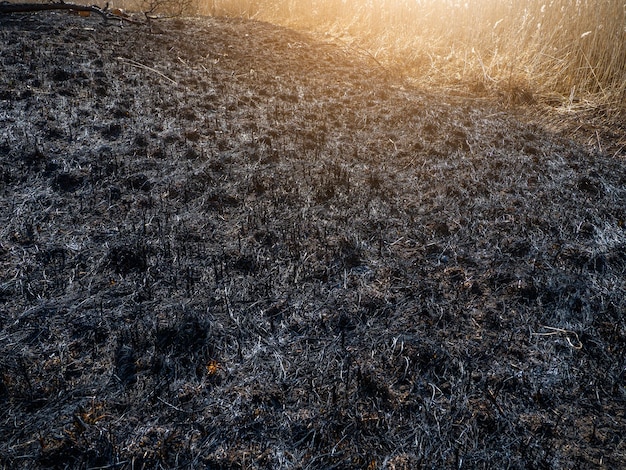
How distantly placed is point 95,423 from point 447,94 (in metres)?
4.34

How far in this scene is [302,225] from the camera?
344 centimetres

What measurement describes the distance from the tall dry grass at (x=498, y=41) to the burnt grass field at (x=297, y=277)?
20.4 inches

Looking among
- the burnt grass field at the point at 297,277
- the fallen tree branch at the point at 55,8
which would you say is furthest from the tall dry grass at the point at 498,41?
the fallen tree branch at the point at 55,8

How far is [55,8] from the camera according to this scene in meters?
6.19

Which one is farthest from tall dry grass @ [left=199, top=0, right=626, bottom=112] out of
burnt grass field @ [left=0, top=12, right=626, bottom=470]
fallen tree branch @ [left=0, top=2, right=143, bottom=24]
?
fallen tree branch @ [left=0, top=2, right=143, bottom=24]

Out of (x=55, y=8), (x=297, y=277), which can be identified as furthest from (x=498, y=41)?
(x=55, y=8)

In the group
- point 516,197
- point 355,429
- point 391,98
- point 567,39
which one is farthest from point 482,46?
point 355,429

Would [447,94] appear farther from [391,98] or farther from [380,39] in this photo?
[380,39]

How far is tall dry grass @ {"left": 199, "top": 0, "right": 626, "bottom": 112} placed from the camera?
486 cm

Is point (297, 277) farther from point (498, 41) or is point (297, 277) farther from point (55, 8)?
point (55, 8)

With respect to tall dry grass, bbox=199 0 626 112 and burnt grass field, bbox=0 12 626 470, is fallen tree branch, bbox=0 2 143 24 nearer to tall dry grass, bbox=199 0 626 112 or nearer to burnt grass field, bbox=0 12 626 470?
burnt grass field, bbox=0 12 626 470

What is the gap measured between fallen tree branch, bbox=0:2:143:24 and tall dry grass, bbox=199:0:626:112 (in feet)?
6.74

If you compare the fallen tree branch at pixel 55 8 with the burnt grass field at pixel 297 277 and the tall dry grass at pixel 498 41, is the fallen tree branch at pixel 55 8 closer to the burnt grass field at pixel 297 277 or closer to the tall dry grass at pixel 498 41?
the burnt grass field at pixel 297 277

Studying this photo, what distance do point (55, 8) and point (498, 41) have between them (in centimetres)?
532
